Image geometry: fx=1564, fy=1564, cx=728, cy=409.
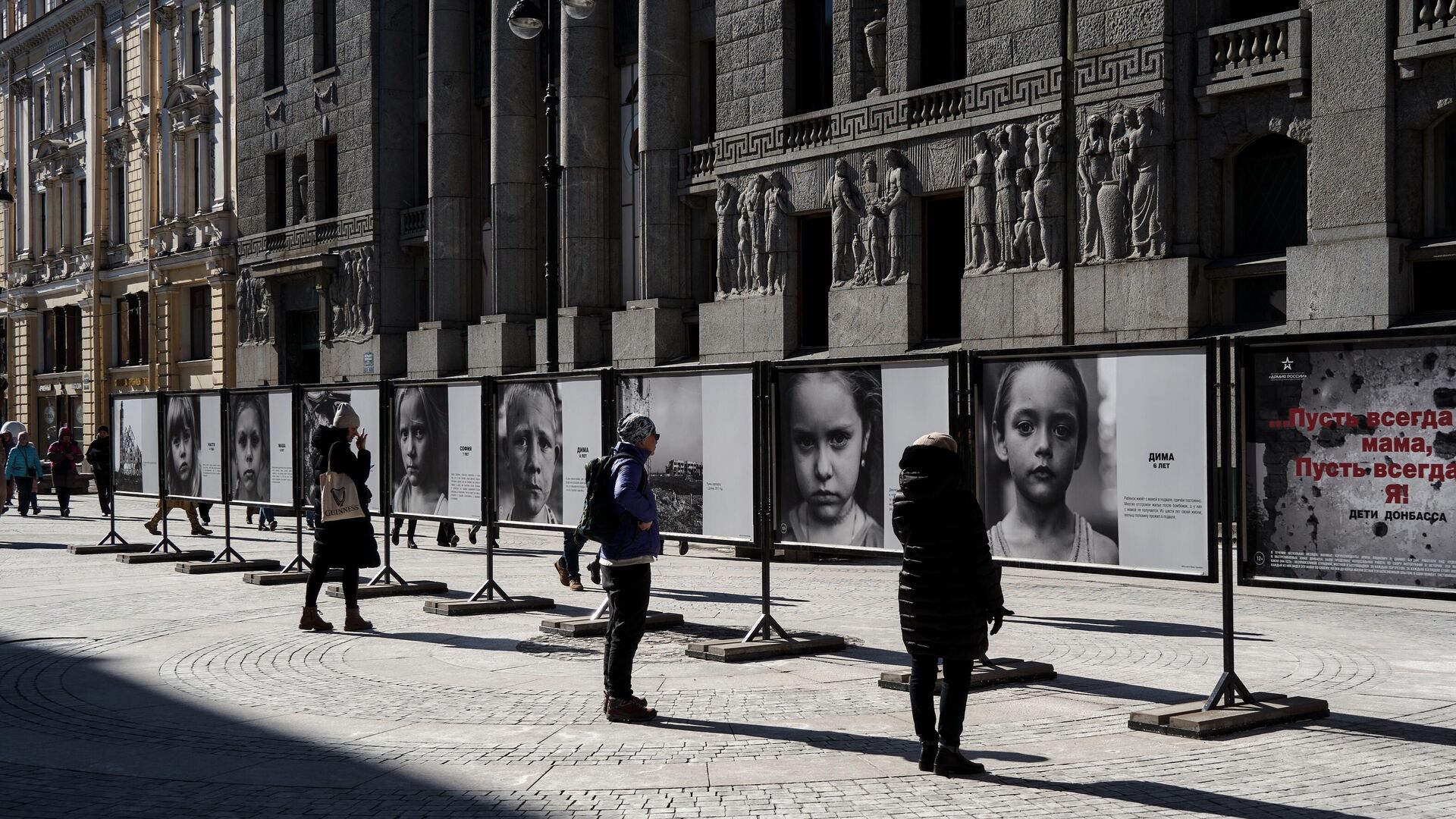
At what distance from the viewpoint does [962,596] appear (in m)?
8.27

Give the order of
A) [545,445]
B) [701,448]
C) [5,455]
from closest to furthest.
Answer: [701,448], [545,445], [5,455]

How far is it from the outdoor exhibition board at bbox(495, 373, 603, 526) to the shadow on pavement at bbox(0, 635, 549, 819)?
4.04 m

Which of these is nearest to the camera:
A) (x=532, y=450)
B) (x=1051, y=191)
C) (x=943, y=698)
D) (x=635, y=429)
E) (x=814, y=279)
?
(x=943, y=698)

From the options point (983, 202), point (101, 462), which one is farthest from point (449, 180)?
point (983, 202)

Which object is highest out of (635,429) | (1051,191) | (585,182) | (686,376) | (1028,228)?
(585,182)

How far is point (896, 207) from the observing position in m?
23.8

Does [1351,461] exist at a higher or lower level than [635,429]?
lower

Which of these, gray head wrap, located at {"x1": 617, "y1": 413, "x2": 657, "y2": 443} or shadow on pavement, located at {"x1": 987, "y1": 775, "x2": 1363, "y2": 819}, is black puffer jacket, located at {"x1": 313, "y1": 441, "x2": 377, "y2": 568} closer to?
gray head wrap, located at {"x1": 617, "y1": 413, "x2": 657, "y2": 443}

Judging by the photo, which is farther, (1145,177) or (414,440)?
(1145,177)

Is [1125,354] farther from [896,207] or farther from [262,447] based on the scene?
[896,207]

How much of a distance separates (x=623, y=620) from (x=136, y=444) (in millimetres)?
14961

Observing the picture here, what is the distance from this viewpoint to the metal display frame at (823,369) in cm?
1095

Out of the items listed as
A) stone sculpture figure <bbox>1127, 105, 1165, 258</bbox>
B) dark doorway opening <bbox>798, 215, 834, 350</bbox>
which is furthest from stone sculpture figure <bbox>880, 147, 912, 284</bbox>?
stone sculpture figure <bbox>1127, 105, 1165, 258</bbox>

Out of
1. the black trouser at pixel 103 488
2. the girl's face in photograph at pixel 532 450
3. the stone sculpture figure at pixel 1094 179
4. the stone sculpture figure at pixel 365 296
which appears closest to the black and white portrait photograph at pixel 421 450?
the girl's face in photograph at pixel 532 450
